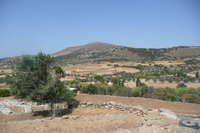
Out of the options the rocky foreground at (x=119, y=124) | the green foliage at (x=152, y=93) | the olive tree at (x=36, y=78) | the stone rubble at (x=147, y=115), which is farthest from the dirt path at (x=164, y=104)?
the olive tree at (x=36, y=78)

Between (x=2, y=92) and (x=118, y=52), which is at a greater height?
(x=118, y=52)

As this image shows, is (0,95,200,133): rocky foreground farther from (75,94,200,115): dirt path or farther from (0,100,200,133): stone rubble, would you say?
(75,94,200,115): dirt path

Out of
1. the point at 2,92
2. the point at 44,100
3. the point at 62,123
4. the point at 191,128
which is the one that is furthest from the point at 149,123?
the point at 2,92

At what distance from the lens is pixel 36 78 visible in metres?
12.4

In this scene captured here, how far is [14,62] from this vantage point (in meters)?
12.1

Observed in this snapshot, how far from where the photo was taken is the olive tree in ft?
39.6

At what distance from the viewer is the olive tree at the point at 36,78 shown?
39.6 feet

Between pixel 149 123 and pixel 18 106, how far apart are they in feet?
47.4

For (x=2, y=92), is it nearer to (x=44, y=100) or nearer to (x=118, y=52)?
(x=44, y=100)

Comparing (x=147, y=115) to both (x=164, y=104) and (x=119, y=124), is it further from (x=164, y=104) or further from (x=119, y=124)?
(x=164, y=104)

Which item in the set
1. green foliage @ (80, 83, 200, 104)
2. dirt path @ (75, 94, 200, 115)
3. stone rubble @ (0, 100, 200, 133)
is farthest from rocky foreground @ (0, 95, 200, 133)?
green foliage @ (80, 83, 200, 104)

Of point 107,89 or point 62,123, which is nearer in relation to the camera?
point 62,123

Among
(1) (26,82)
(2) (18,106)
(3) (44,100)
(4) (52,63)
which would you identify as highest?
(4) (52,63)

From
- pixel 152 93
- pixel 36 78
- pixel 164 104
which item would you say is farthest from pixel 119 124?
pixel 152 93
